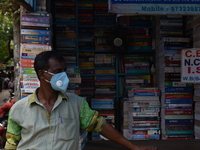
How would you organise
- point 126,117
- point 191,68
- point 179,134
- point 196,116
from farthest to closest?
point 126,117 < point 179,134 < point 196,116 < point 191,68

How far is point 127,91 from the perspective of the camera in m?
4.89

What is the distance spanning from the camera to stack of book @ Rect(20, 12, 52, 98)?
3102mm

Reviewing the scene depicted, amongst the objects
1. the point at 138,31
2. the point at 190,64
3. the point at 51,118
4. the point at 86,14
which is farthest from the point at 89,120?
the point at 138,31

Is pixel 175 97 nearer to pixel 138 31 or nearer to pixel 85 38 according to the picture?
pixel 138 31

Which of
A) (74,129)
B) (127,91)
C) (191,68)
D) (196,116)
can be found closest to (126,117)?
(127,91)

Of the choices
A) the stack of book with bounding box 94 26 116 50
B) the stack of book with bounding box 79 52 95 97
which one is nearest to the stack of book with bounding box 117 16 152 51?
the stack of book with bounding box 94 26 116 50

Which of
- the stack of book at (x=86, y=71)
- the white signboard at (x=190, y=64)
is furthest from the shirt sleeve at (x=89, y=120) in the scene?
the stack of book at (x=86, y=71)

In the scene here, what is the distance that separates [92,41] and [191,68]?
1.98 meters

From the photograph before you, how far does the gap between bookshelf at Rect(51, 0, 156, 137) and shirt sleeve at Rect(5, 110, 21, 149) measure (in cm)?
311

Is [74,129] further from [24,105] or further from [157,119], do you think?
[157,119]

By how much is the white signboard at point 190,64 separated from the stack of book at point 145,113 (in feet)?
2.85

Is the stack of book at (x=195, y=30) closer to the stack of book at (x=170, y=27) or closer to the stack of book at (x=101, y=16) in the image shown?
the stack of book at (x=170, y=27)

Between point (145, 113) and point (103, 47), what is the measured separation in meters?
1.48

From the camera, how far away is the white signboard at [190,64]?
3.60 meters
